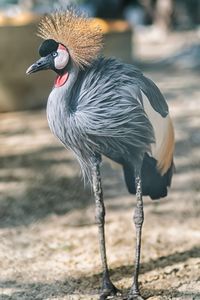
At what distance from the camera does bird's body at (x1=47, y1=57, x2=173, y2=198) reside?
261cm

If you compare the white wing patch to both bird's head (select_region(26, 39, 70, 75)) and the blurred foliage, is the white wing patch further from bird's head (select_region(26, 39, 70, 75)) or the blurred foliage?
the blurred foliage

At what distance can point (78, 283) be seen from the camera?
315 cm

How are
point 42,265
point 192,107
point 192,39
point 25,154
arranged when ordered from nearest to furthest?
point 42,265, point 25,154, point 192,107, point 192,39

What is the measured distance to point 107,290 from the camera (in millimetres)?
2924

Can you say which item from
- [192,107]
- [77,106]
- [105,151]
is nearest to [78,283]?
→ [105,151]

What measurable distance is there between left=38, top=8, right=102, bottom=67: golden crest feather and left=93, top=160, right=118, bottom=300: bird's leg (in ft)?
1.69

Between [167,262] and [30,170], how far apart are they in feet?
6.49

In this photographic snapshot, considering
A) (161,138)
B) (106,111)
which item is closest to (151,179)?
(161,138)

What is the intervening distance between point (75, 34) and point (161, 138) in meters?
0.66

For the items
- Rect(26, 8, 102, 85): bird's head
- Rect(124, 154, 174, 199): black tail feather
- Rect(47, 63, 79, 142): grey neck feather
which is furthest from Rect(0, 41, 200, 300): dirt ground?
Rect(26, 8, 102, 85): bird's head

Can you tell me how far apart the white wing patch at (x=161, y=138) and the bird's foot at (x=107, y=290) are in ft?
2.04

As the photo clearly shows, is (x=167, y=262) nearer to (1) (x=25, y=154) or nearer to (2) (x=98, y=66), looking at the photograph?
(2) (x=98, y=66)

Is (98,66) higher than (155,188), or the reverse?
(98,66)

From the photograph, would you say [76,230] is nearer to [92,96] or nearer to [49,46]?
[92,96]
